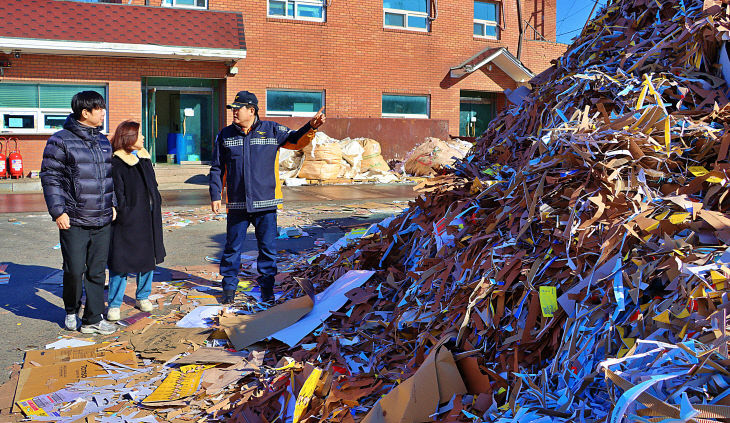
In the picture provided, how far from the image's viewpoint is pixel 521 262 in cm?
353

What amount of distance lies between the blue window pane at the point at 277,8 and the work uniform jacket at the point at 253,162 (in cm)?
1606

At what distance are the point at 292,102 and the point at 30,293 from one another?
15.5 meters

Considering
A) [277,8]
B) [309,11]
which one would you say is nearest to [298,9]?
[309,11]

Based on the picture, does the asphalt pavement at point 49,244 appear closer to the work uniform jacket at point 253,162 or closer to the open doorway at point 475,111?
the work uniform jacket at point 253,162

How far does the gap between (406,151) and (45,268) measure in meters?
15.9

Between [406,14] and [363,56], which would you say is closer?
[363,56]

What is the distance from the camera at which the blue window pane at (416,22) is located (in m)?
22.8

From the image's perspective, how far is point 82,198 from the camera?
16.6 feet

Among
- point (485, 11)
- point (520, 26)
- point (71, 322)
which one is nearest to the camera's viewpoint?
point (71, 322)

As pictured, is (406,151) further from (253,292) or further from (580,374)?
(580,374)

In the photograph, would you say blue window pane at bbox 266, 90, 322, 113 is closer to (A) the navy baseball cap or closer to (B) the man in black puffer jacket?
(A) the navy baseball cap

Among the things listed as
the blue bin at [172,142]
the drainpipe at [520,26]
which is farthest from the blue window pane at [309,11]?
the drainpipe at [520,26]

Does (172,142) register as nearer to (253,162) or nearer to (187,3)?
(187,3)

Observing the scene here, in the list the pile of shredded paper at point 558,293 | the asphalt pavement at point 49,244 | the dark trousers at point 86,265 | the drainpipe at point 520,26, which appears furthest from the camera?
the drainpipe at point 520,26
